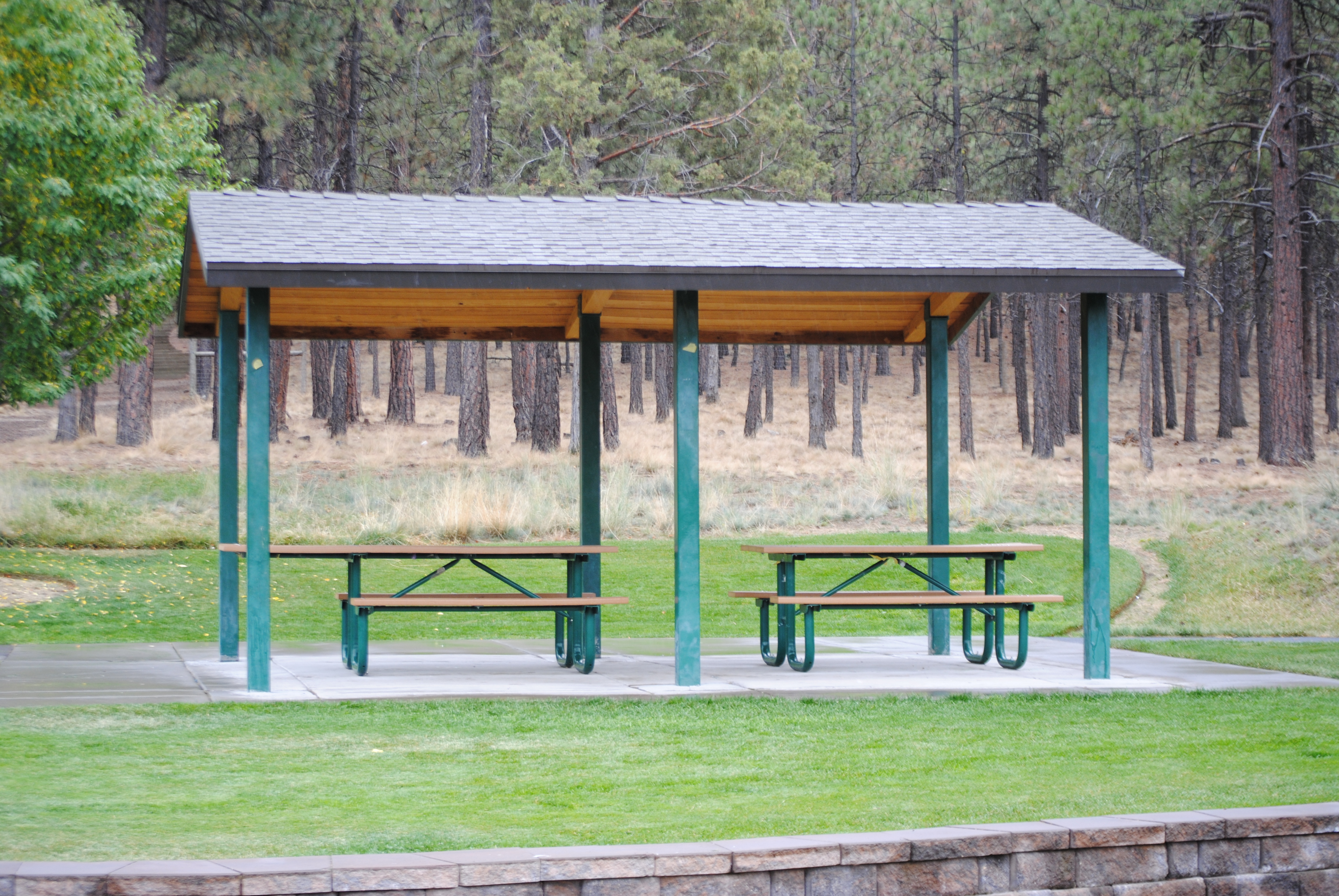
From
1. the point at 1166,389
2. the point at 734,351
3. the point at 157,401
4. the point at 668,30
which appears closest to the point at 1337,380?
the point at 1166,389

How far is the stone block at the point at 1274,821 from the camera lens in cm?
521

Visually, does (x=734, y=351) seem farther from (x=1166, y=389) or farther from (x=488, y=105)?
(x=488, y=105)

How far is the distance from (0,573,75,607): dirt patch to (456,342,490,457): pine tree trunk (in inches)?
583

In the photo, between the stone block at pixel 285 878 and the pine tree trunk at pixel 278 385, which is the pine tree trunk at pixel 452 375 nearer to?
the pine tree trunk at pixel 278 385

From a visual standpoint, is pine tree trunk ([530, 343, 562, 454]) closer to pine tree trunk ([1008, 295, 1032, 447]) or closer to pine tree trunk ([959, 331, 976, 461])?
pine tree trunk ([959, 331, 976, 461])

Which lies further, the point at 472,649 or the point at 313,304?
the point at 472,649

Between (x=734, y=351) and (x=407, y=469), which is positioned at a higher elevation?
(x=734, y=351)

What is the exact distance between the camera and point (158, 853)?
4566 millimetres

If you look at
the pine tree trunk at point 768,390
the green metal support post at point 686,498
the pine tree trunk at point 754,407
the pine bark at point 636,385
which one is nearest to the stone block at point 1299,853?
the green metal support post at point 686,498

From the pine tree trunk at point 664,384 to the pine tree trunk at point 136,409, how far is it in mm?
14350

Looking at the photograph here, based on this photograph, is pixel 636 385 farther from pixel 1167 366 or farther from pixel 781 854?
pixel 781 854

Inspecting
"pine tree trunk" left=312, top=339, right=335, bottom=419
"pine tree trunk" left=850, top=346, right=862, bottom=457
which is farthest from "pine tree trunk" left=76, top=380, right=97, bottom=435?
"pine tree trunk" left=850, top=346, right=862, bottom=457

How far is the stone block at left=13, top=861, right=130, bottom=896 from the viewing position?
4.16 metres

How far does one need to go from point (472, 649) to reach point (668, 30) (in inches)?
755
